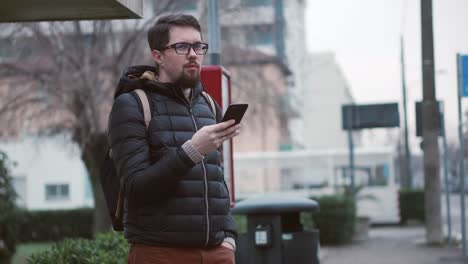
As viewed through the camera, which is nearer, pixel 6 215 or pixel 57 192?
pixel 6 215

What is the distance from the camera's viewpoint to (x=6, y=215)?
14.0 meters

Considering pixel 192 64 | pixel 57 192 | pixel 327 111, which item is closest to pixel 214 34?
pixel 192 64

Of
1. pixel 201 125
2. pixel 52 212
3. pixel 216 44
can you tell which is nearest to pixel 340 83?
pixel 52 212

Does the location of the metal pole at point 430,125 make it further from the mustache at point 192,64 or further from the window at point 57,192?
the window at point 57,192

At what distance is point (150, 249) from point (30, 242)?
27.1m

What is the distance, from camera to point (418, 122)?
19094mm

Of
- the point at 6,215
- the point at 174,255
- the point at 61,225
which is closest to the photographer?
the point at 174,255

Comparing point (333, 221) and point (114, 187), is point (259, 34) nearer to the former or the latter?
point (333, 221)

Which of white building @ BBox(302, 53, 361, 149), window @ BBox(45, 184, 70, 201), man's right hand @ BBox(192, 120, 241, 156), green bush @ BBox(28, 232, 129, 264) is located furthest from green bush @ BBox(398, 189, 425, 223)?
white building @ BBox(302, 53, 361, 149)

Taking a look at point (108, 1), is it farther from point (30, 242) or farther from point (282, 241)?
point (30, 242)

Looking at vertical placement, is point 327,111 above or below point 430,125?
above

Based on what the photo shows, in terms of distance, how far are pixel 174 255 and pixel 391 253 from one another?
13762 mm

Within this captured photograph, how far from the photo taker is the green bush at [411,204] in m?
28.8

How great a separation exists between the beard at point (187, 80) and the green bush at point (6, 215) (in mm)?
10580
